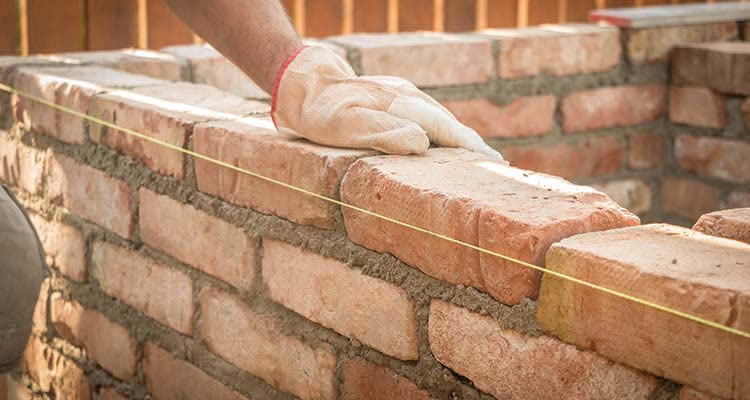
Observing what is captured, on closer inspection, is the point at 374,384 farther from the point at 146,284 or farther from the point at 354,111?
the point at 146,284

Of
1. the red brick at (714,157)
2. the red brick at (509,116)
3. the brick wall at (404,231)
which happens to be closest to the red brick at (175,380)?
the brick wall at (404,231)

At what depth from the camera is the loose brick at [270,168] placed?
148cm

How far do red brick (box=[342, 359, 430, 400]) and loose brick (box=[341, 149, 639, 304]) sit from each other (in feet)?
0.51

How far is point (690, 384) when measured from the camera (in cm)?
104

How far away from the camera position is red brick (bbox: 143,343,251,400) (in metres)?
1.75

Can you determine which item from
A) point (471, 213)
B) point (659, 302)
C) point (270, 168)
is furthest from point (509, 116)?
point (659, 302)

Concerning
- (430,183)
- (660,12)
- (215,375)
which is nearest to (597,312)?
(430,183)

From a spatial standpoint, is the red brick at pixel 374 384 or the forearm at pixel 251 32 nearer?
the red brick at pixel 374 384

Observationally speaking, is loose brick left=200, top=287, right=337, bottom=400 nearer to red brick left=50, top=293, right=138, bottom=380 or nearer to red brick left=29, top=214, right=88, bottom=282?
red brick left=50, top=293, right=138, bottom=380

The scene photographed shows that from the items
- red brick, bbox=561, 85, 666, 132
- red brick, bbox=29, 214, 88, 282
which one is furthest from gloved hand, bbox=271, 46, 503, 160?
red brick, bbox=561, 85, 666, 132

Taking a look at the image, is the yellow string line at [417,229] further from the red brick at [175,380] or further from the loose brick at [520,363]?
the red brick at [175,380]

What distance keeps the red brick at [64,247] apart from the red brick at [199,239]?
0.78 ft

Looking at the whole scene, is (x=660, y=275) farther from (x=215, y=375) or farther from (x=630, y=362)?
(x=215, y=375)

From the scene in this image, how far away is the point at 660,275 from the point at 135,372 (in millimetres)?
1172
